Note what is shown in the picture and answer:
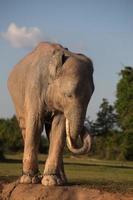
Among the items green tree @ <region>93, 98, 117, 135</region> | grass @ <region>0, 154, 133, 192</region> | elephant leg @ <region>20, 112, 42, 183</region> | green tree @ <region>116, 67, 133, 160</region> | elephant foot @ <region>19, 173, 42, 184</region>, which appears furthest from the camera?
green tree @ <region>93, 98, 117, 135</region>

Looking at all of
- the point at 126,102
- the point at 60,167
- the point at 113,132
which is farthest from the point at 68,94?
the point at 113,132

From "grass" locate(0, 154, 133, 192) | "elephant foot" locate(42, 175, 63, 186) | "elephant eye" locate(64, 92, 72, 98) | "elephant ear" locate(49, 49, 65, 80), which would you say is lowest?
"grass" locate(0, 154, 133, 192)

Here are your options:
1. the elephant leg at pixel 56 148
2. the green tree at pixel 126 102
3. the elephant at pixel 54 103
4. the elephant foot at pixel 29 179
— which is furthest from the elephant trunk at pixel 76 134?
the green tree at pixel 126 102

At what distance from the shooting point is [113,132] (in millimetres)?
63812

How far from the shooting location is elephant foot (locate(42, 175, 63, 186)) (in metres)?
10.0

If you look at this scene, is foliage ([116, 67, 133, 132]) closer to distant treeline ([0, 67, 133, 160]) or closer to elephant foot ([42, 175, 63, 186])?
distant treeline ([0, 67, 133, 160])

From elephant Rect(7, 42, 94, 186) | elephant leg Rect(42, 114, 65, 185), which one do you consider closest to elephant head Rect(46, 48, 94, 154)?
elephant Rect(7, 42, 94, 186)

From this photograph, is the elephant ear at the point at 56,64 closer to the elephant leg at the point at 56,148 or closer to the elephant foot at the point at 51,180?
the elephant leg at the point at 56,148

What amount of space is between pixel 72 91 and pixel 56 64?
674mm

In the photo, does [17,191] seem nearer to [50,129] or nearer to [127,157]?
[50,129]

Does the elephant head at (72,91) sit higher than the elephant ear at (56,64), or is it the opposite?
the elephant ear at (56,64)

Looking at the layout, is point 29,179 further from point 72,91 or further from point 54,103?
point 72,91

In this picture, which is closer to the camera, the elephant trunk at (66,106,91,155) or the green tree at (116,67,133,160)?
the elephant trunk at (66,106,91,155)

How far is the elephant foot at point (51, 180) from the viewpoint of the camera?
10031 mm
